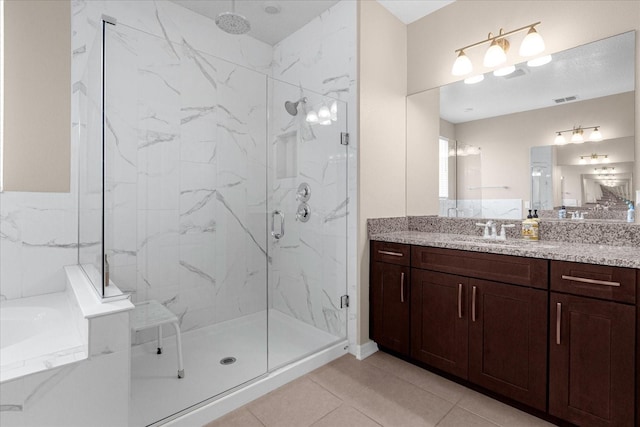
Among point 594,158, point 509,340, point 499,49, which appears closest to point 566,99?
point 594,158

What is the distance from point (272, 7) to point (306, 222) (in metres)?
1.80

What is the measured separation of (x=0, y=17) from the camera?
1.96 metres

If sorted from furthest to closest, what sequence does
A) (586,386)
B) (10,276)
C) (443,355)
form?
(443,355)
(10,276)
(586,386)

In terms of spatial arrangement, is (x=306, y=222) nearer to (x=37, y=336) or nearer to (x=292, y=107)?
(x=292, y=107)

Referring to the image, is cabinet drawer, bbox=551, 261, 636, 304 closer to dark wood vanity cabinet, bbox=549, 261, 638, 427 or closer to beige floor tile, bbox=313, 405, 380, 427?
dark wood vanity cabinet, bbox=549, 261, 638, 427

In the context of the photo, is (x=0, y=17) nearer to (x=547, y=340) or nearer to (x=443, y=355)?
(x=443, y=355)

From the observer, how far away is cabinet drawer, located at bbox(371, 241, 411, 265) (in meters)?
2.30

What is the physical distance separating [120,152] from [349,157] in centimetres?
154

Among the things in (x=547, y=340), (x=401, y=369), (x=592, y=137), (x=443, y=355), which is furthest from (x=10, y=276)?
(x=592, y=137)

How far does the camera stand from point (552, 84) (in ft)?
7.06

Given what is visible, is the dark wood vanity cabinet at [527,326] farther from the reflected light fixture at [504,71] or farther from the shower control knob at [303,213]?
the reflected light fixture at [504,71]

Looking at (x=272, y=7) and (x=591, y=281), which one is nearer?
(x=591, y=281)

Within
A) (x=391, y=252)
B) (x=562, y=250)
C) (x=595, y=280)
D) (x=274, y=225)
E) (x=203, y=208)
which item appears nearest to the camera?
(x=595, y=280)

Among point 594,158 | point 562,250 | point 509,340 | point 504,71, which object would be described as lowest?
point 509,340
